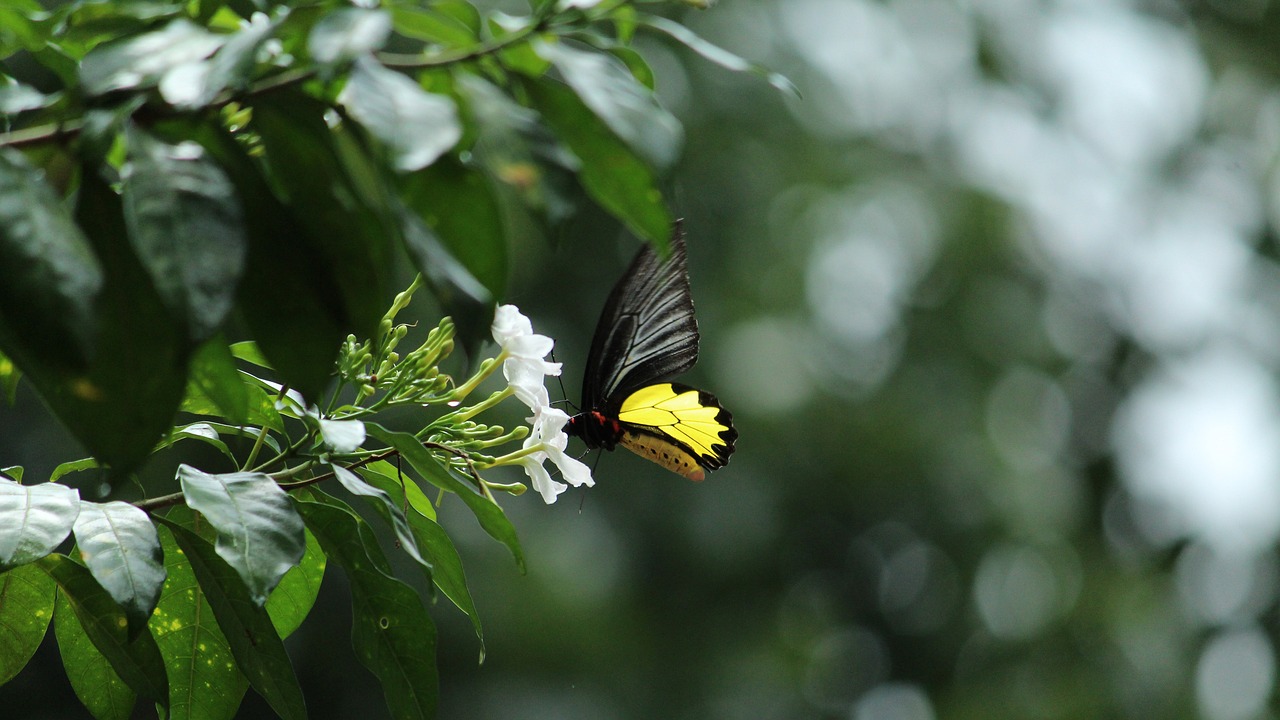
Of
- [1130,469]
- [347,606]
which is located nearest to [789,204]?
[1130,469]

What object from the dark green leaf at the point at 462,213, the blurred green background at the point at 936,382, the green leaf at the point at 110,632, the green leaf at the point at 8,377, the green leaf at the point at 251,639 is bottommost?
the blurred green background at the point at 936,382

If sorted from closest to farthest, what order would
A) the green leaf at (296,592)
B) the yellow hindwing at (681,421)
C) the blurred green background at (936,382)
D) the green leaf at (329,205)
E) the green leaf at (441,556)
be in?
the green leaf at (329,205) < the green leaf at (441,556) < the green leaf at (296,592) < the yellow hindwing at (681,421) < the blurred green background at (936,382)

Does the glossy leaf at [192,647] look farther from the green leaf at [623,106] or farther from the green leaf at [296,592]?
the green leaf at [623,106]

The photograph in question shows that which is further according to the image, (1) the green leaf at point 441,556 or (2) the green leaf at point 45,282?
(1) the green leaf at point 441,556

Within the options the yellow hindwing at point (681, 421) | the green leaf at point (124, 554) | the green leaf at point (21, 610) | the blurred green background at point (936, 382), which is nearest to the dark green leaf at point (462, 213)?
the green leaf at point (124, 554)

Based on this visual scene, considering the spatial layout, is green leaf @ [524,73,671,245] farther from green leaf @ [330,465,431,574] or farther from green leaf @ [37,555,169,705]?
green leaf @ [37,555,169,705]

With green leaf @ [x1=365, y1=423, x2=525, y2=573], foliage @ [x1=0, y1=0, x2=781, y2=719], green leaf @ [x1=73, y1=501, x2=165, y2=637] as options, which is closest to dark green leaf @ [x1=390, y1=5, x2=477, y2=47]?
foliage @ [x1=0, y1=0, x2=781, y2=719]

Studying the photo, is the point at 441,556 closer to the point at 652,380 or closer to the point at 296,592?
the point at 296,592
